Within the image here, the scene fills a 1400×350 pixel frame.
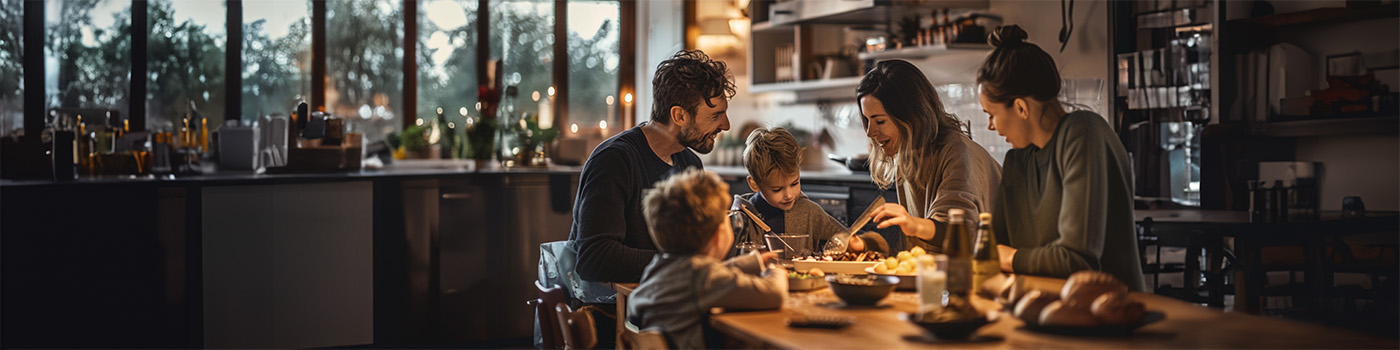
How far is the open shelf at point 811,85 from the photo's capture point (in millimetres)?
5488

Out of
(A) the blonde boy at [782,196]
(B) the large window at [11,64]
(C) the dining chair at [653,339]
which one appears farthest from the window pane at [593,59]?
(C) the dining chair at [653,339]

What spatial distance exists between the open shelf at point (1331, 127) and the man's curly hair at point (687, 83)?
2042 millimetres

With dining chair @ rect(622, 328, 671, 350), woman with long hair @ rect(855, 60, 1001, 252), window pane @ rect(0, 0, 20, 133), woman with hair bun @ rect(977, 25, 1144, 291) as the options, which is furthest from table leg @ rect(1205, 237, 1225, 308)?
window pane @ rect(0, 0, 20, 133)

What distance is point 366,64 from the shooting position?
623cm

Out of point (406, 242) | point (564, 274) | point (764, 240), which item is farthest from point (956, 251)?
point (406, 242)

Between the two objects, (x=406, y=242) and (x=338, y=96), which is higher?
(x=338, y=96)

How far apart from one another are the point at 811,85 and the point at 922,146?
319 cm

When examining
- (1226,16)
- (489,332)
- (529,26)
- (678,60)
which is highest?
(529,26)

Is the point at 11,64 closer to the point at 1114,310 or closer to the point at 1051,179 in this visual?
the point at 1051,179

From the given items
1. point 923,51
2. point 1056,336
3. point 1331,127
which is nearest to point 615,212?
point 1056,336

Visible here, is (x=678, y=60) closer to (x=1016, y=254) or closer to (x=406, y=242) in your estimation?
(x=1016, y=254)

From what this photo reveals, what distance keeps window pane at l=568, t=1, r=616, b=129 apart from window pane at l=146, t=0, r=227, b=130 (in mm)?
2153

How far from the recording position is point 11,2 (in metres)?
5.12

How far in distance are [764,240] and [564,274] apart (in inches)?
19.4
